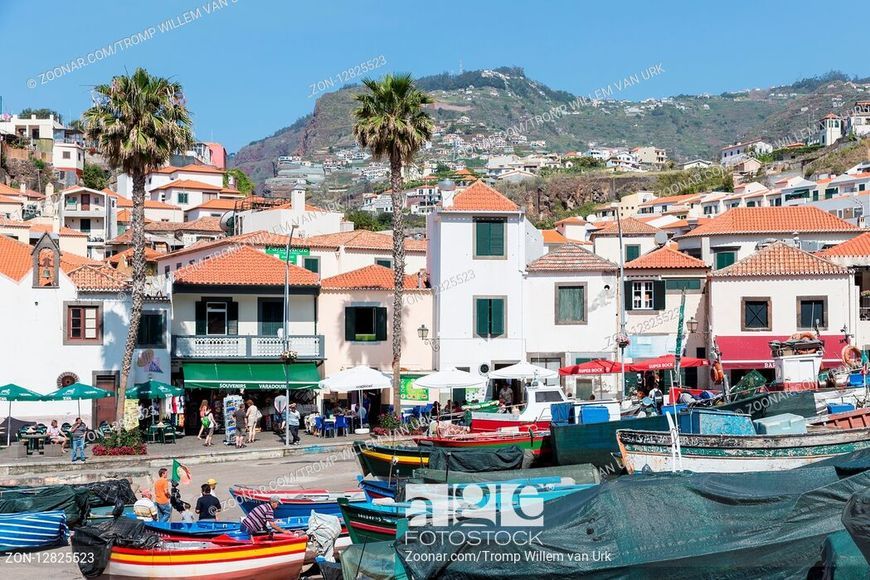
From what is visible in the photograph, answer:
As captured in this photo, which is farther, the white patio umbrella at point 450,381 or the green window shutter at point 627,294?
the green window shutter at point 627,294

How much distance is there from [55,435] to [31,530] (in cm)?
1716

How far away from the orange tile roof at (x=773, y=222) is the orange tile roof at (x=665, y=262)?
770 cm

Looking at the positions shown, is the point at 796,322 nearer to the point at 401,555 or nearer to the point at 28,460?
the point at 28,460

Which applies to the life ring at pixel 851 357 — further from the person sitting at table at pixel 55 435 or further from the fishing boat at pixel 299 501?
the person sitting at table at pixel 55 435

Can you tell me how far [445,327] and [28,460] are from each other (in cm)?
1865

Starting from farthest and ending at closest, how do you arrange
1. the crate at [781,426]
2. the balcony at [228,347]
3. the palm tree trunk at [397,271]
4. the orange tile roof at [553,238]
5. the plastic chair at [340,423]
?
the orange tile roof at [553,238]
the balcony at [228,347]
the palm tree trunk at [397,271]
the plastic chair at [340,423]
the crate at [781,426]

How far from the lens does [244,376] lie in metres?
45.5

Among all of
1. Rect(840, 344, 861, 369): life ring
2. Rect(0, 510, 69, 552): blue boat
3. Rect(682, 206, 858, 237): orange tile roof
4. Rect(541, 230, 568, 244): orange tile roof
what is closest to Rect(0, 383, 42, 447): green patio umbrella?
Rect(0, 510, 69, 552): blue boat

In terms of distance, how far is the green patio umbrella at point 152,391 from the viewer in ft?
137

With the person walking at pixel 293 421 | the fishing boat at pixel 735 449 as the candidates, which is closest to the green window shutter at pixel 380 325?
the person walking at pixel 293 421

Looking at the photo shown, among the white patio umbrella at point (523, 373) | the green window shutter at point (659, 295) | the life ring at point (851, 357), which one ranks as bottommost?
the white patio umbrella at point (523, 373)

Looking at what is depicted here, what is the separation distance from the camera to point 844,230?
193 feet

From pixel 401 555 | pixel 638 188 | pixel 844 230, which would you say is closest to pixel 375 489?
pixel 401 555

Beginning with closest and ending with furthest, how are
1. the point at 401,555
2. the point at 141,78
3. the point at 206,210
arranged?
the point at 401,555 → the point at 141,78 → the point at 206,210
